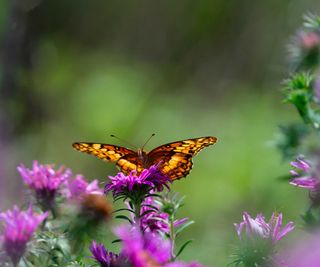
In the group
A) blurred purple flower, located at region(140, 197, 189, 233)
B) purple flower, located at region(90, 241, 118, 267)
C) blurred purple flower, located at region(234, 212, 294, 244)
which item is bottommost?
purple flower, located at region(90, 241, 118, 267)

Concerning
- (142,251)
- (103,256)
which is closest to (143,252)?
(142,251)

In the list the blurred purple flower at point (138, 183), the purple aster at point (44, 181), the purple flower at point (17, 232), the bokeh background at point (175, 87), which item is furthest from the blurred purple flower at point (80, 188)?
the bokeh background at point (175, 87)

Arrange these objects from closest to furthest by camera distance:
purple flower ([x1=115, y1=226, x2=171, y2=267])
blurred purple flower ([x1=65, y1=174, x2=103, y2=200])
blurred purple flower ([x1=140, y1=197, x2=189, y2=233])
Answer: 1. purple flower ([x1=115, y1=226, x2=171, y2=267])
2. blurred purple flower ([x1=140, y1=197, x2=189, y2=233])
3. blurred purple flower ([x1=65, y1=174, x2=103, y2=200])

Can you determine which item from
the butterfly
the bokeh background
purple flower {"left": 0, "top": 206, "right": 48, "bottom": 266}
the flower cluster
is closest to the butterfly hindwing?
the butterfly

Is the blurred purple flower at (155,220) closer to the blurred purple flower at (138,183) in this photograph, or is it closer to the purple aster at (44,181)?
the blurred purple flower at (138,183)

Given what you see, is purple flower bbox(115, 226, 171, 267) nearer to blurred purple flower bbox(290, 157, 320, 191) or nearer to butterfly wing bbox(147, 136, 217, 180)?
blurred purple flower bbox(290, 157, 320, 191)

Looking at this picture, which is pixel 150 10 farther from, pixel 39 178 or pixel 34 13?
pixel 39 178

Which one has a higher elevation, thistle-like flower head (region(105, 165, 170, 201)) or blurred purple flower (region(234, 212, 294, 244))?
thistle-like flower head (region(105, 165, 170, 201))

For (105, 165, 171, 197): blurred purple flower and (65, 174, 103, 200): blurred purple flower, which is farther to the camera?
(65, 174, 103, 200): blurred purple flower
